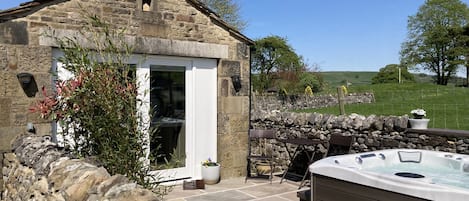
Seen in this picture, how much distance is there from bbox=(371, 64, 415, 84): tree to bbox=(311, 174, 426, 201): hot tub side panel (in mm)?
37706

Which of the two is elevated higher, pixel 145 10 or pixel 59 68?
pixel 145 10

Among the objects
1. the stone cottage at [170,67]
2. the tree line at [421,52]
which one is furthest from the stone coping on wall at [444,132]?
the tree line at [421,52]

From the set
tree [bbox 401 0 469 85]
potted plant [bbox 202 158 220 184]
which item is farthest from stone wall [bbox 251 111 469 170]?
tree [bbox 401 0 469 85]

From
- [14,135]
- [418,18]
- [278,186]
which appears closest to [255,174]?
[278,186]

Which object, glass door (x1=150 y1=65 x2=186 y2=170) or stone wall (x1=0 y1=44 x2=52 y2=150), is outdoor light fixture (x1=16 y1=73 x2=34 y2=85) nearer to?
stone wall (x1=0 y1=44 x2=52 y2=150)

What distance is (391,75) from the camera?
40188 millimetres

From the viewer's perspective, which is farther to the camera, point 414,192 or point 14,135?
point 14,135

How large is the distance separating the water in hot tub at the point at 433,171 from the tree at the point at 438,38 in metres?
35.0

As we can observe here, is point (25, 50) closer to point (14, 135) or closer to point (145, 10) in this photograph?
point (14, 135)

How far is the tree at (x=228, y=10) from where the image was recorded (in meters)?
22.4

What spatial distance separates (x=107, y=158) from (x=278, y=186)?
395 centimetres

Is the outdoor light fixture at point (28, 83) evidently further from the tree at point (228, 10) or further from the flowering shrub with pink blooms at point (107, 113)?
the tree at point (228, 10)

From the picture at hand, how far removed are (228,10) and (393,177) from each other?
19932mm

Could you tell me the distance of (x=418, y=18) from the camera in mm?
40719
